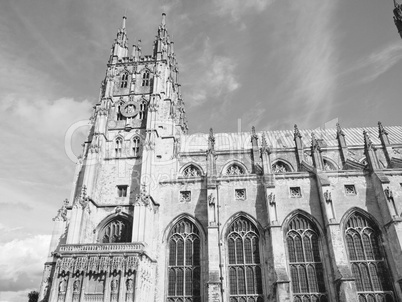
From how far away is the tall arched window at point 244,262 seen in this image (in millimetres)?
25562

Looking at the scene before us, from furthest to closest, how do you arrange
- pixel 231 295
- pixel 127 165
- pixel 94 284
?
1. pixel 127 165
2. pixel 231 295
3. pixel 94 284

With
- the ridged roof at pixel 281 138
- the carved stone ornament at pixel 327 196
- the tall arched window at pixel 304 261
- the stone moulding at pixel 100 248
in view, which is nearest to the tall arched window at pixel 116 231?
the stone moulding at pixel 100 248

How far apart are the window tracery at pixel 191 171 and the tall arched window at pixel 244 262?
9665 millimetres

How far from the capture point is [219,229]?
2747 cm

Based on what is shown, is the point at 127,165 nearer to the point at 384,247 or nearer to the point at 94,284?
the point at 94,284

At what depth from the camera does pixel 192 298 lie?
2583 cm

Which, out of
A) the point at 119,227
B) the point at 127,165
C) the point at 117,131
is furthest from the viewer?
the point at 117,131

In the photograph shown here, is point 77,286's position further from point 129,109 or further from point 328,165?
point 328,165

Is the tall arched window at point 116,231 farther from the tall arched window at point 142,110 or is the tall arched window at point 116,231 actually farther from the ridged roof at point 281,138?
the ridged roof at point 281,138

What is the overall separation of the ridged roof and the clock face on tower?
807 cm

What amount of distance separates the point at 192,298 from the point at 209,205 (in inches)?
302

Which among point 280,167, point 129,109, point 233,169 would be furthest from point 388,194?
point 129,109

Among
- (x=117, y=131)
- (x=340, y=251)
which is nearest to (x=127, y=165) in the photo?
(x=117, y=131)

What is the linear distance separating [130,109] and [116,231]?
14806 mm
